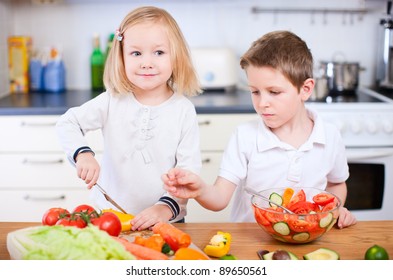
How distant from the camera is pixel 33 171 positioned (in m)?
2.18

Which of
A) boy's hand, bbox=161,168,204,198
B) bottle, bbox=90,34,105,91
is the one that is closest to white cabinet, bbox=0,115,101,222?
bottle, bbox=90,34,105,91

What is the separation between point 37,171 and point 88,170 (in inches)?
46.7

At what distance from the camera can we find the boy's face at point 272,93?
113cm

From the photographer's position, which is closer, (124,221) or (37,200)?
(124,221)

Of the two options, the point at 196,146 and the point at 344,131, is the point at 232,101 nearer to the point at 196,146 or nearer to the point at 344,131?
the point at 344,131

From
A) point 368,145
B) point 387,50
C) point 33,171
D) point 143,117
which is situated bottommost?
point 33,171

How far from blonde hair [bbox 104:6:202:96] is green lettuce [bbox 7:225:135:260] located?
488 millimetres

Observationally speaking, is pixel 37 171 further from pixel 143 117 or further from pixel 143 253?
pixel 143 253

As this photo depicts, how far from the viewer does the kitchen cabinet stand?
6.99 ft

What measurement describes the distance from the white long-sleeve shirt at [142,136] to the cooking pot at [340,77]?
125 centimetres

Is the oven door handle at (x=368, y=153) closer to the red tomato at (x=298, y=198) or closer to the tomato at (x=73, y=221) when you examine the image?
the red tomato at (x=298, y=198)

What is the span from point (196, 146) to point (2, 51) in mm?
1539

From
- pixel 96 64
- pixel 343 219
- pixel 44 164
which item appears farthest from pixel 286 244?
pixel 96 64
